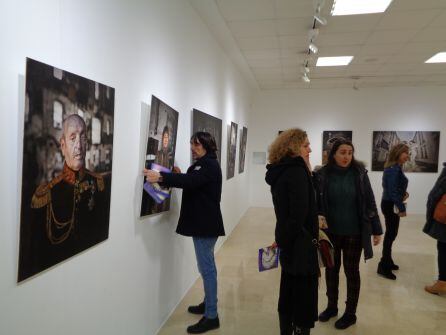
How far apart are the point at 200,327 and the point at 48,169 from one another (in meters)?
2.14

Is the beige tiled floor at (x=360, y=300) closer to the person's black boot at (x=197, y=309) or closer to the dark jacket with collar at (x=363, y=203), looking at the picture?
the person's black boot at (x=197, y=309)

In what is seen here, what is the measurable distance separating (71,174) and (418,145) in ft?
30.2

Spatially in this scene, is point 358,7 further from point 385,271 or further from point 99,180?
point 99,180

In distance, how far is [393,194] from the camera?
4176 mm

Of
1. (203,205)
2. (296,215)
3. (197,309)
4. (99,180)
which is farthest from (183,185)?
(197,309)

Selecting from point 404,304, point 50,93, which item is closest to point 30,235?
point 50,93

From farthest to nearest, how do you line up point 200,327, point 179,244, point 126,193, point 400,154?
point 400,154
point 179,244
point 200,327
point 126,193

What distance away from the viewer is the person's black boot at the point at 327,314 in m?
3.20

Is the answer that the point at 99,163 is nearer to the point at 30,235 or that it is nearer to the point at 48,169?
the point at 48,169

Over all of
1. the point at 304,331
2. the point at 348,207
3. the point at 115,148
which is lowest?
the point at 304,331

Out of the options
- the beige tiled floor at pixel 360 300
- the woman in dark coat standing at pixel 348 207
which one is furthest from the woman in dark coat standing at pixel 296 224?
the beige tiled floor at pixel 360 300

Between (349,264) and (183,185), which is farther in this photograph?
(349,264)

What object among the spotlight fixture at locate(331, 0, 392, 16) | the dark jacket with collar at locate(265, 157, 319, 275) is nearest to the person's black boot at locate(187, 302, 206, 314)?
the dark jacket with collar at locate(265, 157, 319, 275)

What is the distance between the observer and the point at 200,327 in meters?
2.97
